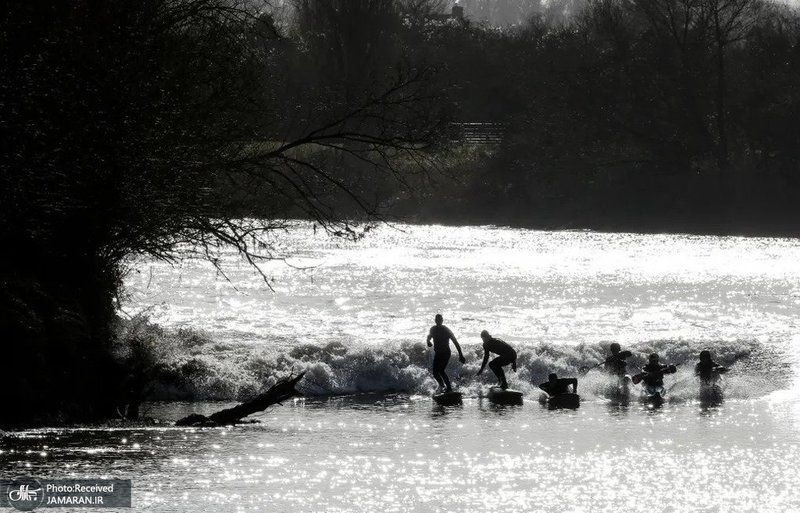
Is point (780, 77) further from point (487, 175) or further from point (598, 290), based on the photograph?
point (598, 290)

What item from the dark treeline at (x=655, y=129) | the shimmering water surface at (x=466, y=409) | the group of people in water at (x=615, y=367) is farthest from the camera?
the dark treeline at (x=655, y=129)

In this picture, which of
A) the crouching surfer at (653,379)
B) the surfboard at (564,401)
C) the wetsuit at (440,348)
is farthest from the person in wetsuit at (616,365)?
the wetsuit at (440,348)

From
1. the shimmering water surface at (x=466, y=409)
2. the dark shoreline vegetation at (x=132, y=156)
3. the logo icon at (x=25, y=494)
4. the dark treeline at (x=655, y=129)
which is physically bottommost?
the logo icon at (x=25, y=494)

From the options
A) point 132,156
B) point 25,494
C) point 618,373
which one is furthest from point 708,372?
point 25,494

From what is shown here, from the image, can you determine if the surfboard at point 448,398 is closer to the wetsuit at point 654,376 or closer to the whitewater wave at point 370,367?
the whitewater wave at point 370,367

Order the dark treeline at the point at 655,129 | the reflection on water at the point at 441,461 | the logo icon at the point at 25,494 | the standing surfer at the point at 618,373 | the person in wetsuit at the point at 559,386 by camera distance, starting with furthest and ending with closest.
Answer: the dark treeline at the point at 655,129 < the standing surfer at the point at 618,373 < the person in wetsuit at the point at 559,386 < the reflection on water at the point at 441,461 < the logo icon at the point at 25,494

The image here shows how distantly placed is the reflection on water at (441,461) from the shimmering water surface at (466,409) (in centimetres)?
5

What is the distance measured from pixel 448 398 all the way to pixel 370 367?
362cm

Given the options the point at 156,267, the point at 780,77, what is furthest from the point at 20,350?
the point at 780,77

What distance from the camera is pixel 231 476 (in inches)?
603

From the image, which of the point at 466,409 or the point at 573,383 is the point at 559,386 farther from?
the point at 466,409

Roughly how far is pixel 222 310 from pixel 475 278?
1240 centimetres

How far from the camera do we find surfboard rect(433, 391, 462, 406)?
23750 mm

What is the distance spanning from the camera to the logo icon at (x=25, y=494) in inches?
521
